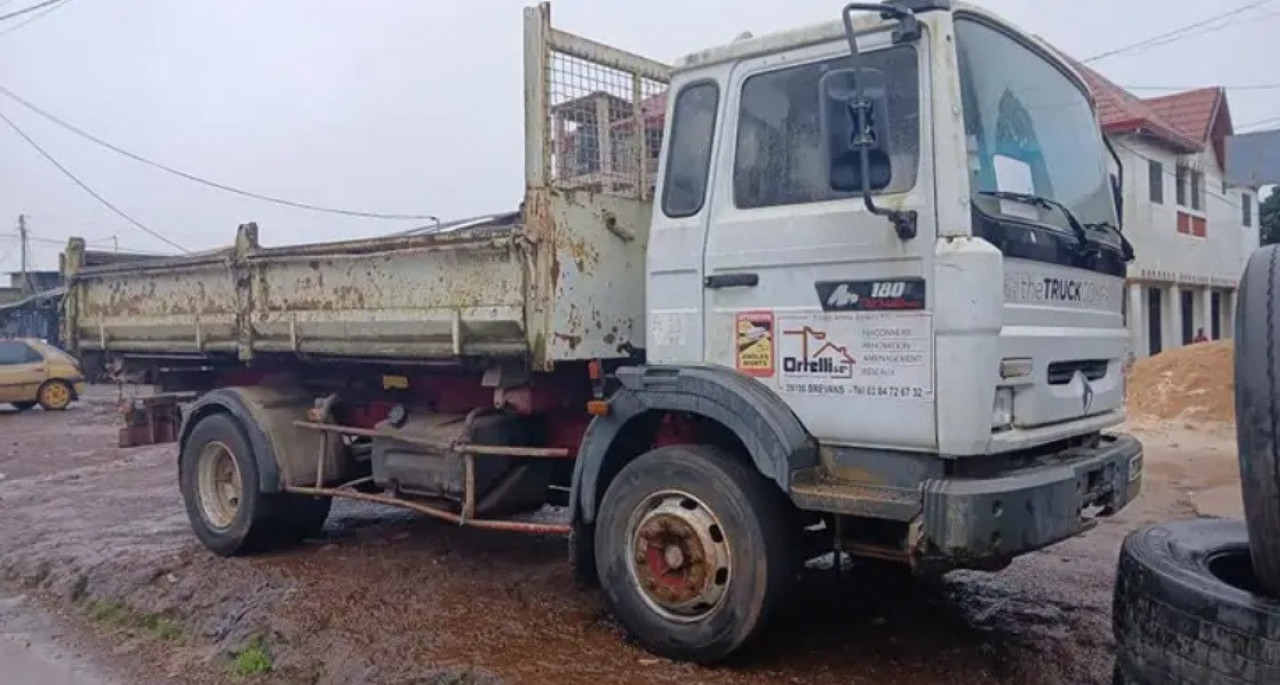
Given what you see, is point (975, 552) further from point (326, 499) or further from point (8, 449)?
point (8, 449)

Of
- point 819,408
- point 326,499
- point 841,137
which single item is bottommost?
point 326,499

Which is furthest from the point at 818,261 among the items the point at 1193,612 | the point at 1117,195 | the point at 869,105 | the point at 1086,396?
the point at 1117,195

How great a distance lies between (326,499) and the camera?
734cm

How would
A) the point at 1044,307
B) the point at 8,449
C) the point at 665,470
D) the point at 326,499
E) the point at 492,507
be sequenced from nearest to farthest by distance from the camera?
1. the point at 1044,307
2. the point at 665,470
3. the point at 492,507
4. the point at 326,499
5. the point at 8,449

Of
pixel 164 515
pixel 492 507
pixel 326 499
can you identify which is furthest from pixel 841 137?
pixel 164 515

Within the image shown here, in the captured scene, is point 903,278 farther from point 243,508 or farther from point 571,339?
point 243,508

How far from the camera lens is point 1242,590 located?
3518 mm

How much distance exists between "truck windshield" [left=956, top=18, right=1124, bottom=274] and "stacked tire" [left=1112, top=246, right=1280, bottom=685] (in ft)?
3.02

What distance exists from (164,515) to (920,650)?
6.66 m

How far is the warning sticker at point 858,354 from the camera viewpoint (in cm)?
412

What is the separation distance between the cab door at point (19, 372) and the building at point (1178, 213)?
840 inches

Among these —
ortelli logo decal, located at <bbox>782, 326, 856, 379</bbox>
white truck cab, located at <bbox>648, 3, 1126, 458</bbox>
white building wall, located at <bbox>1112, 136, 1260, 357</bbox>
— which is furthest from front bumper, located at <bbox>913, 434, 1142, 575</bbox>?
white building wall, located at <bbox>1112, 136, 1260, 357</bbox>

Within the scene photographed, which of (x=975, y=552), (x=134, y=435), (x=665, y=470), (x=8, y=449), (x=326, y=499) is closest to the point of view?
(x=975, y=552)

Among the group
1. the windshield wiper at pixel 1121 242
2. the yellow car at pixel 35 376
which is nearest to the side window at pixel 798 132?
A: the windshield wiper at pixel 1121 242
